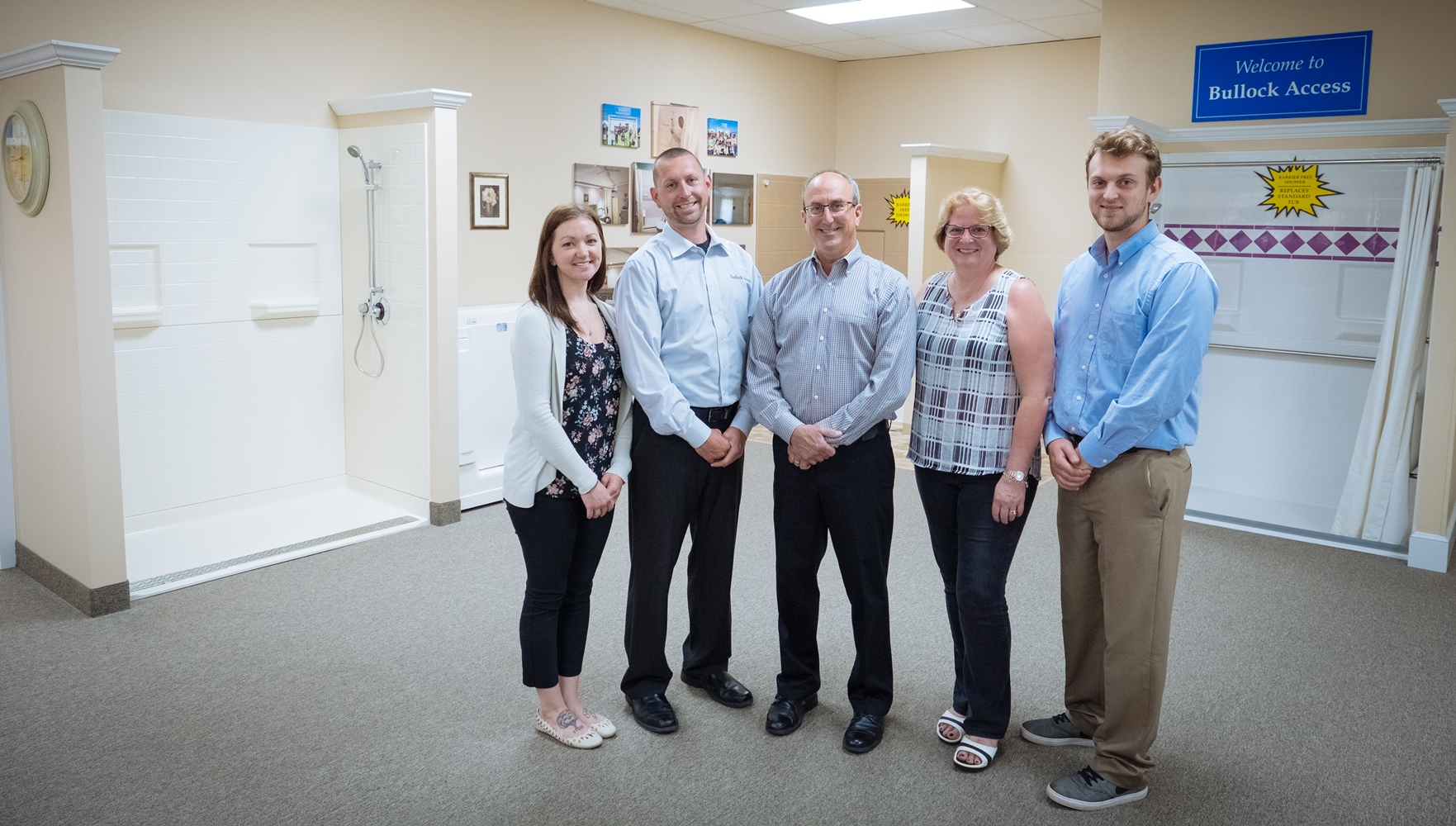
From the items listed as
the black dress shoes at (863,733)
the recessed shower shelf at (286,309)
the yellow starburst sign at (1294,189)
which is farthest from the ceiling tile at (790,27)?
the black dress shoes at (863,733)

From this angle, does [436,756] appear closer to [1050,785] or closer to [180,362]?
[1050,785]

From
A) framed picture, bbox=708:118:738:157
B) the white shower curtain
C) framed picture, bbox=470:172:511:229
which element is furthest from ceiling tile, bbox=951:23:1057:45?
framed picture, bbox=470:172:511:229

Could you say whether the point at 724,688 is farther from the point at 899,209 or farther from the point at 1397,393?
the point at 899,209

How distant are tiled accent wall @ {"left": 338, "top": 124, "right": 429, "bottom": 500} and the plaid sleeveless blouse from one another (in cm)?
291

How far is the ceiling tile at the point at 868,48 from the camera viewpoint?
7.50 meters

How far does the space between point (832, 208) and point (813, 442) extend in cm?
58

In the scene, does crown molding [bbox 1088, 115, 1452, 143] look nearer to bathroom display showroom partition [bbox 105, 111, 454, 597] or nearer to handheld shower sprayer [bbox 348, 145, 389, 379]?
bathroom display showroom partition [bbox 105, 111, 454, 597]

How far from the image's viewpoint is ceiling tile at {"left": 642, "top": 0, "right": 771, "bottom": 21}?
6.27 metres

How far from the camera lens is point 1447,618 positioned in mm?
3938

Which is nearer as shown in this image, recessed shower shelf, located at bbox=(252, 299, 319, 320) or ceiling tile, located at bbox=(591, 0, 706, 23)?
recessed shower shelf, located at bbox=(252, 299, 319, 320)

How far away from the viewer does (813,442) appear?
8.73 ft

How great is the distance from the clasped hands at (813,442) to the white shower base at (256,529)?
104 inches

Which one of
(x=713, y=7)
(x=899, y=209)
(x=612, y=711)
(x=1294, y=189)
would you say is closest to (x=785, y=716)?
(x=612, y=711)

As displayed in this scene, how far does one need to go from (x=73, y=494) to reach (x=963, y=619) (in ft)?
10.3
